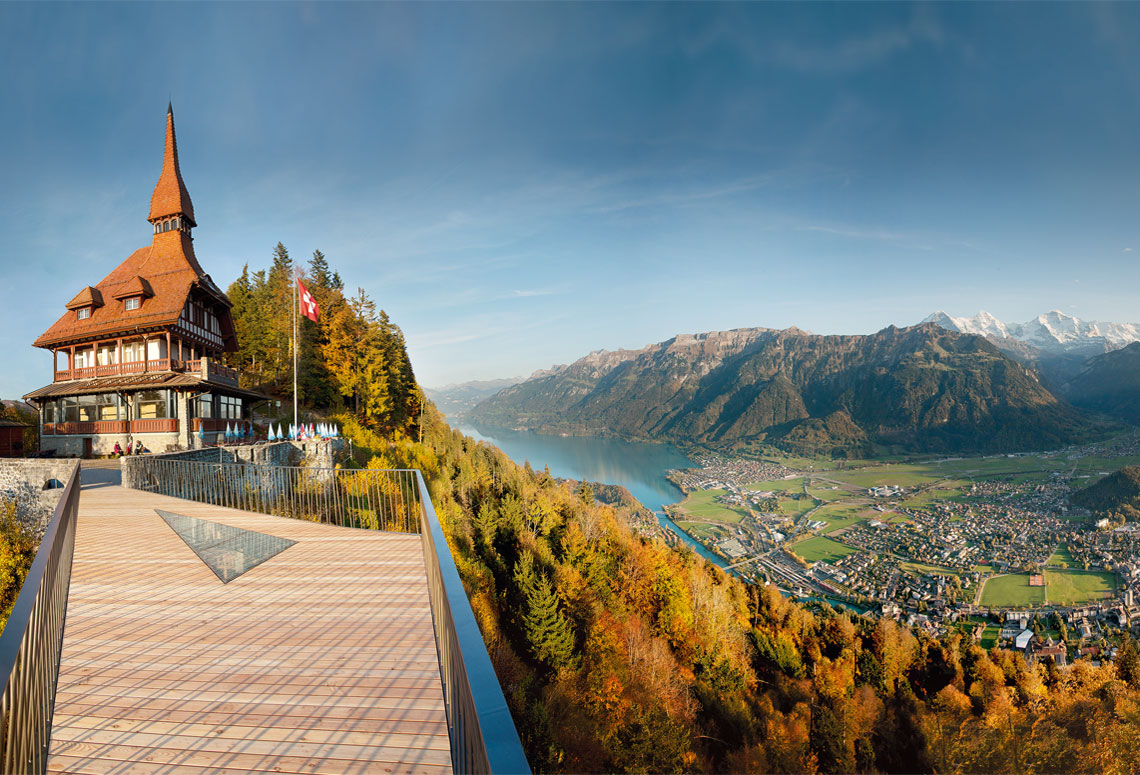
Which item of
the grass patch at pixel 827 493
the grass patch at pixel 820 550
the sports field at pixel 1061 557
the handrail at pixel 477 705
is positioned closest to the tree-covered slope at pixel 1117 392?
the grass patch at pixel 827 493

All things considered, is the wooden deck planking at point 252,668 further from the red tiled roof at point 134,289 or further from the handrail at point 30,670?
the red tiled roof at point 134,289

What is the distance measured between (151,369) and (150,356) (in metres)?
0.91

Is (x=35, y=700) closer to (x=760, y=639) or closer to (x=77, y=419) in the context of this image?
(x=77, y=419)

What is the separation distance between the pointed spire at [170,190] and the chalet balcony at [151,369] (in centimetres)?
846

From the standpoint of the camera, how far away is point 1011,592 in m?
60.2

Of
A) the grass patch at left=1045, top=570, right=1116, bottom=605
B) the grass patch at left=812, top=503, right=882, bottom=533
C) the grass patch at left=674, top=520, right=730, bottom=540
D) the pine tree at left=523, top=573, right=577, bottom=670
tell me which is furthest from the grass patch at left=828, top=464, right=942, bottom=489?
the pine tree at left=523, top=573, right=577, bottom=670

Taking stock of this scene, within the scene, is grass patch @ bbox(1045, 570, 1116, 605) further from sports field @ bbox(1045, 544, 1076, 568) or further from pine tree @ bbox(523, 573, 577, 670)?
pine tree @ bbox(523, 573, 577, 670)

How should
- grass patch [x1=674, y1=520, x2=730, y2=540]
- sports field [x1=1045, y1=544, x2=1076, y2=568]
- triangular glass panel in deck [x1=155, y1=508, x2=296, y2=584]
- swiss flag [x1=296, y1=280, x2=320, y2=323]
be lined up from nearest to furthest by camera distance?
triangular glass panel in deck [x1=155, y1=508, x2=296, y2=584] → swiss flag [x1=296, y1=280, x2=320, y2=323] → sports field [x1=1045, y1=544, x2=1076, y2=568] → grass patch [x1=674, y1=520, x2=730, y2=540]

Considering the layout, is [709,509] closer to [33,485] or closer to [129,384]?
[129,384]

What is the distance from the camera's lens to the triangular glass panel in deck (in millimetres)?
6398

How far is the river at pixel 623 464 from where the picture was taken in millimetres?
111188

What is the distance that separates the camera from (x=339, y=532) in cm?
790

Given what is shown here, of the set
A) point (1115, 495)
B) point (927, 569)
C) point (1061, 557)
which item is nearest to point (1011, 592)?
point (927, 569)

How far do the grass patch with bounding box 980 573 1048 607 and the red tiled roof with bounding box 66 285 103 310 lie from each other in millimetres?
86389
